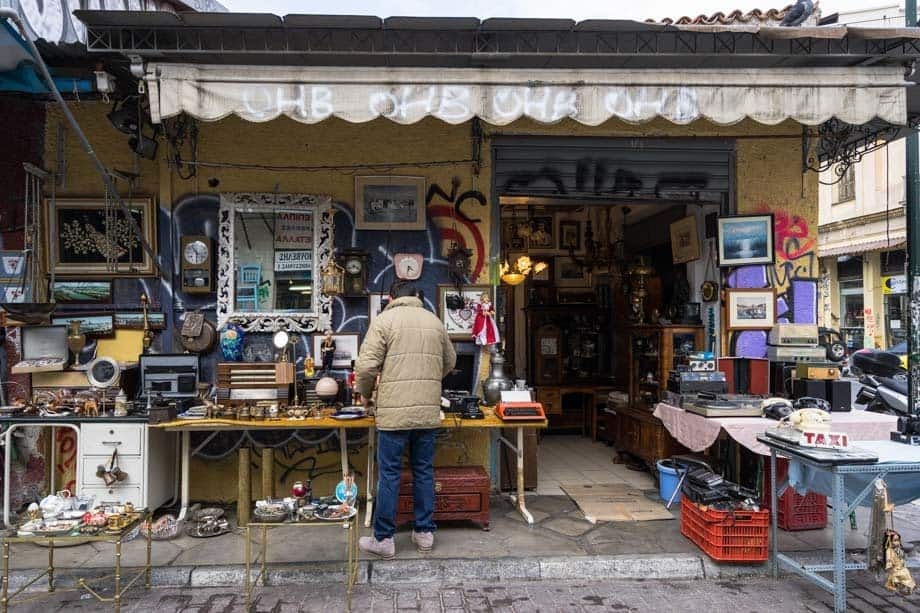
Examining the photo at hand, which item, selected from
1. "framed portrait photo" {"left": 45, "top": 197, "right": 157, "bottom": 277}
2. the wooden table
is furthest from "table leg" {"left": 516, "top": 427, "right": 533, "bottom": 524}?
"framed portrait photo" {"left": 45, "top": 197, "right": 157, "bottom": 277}

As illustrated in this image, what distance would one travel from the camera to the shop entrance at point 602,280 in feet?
21.5

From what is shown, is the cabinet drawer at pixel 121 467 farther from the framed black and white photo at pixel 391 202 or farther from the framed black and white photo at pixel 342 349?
the framed black and white photo at pixel 391 202

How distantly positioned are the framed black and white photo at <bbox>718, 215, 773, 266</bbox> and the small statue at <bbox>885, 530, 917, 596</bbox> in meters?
3.29

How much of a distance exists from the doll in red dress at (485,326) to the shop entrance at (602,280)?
0.80 metres

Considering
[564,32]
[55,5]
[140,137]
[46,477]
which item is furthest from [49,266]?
[564,32]

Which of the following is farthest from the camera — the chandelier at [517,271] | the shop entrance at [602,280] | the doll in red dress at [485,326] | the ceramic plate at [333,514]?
the chandelier at [517,271]

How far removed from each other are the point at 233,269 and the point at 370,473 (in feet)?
8.35

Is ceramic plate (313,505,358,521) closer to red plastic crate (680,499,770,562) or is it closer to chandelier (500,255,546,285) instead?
red plastic crate (680,499,770,562)

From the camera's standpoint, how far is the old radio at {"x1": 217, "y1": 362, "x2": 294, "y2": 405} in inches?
229

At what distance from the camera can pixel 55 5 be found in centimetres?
478

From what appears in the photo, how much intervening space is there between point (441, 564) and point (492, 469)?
1.78 m

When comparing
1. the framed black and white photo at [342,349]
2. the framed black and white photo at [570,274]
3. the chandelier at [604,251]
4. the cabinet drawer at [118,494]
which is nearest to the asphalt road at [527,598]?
the cabinet drawer at [118,494]

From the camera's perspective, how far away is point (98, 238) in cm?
616

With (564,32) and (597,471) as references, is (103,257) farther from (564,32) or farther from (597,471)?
(597,471)
